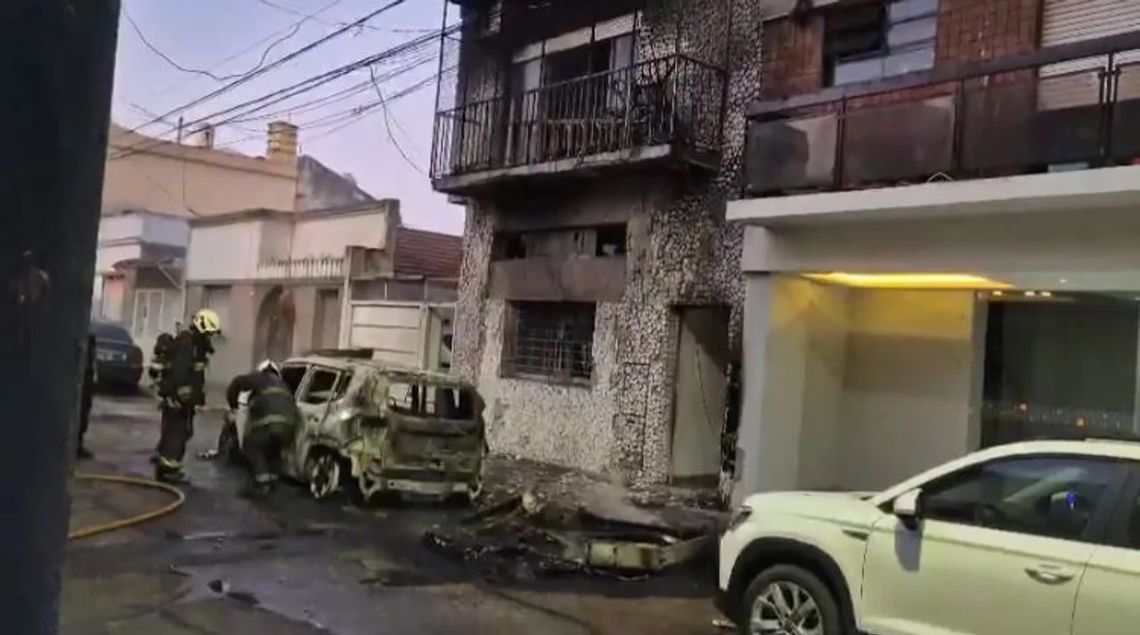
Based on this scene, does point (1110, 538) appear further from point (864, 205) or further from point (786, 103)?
point (786, 103)

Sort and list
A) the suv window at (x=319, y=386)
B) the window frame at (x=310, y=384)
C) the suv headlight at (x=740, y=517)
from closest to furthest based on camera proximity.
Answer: the suv headlight at (x=740, y=517) < the window frame at (x=310, y=384) < the suv window at (x=319, y=386)

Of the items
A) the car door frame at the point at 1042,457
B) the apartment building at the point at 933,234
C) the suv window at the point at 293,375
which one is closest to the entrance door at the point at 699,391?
the apartment building at the point at 933,234

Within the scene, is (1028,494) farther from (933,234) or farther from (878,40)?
(878,40)

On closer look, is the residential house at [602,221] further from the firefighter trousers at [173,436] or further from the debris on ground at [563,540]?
the firefighter trousers at [173,436]

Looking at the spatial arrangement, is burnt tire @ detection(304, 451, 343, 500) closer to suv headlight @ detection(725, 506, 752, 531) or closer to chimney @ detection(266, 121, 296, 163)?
suv headlight @ detection(725, 506, 752, 531)

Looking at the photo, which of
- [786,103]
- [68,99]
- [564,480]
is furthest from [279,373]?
[68,99]

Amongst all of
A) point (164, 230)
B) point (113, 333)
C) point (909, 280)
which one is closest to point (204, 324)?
point (909, 280)

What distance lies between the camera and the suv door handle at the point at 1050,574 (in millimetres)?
4844

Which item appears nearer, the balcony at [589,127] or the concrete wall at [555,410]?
the balcony at [589,127]

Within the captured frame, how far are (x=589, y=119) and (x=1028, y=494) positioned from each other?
9980 mm

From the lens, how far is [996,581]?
200 inches

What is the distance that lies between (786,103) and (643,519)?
4631 mm

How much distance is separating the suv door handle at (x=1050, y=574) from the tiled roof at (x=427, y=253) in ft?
52.8

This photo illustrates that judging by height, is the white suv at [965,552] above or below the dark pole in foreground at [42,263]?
below
